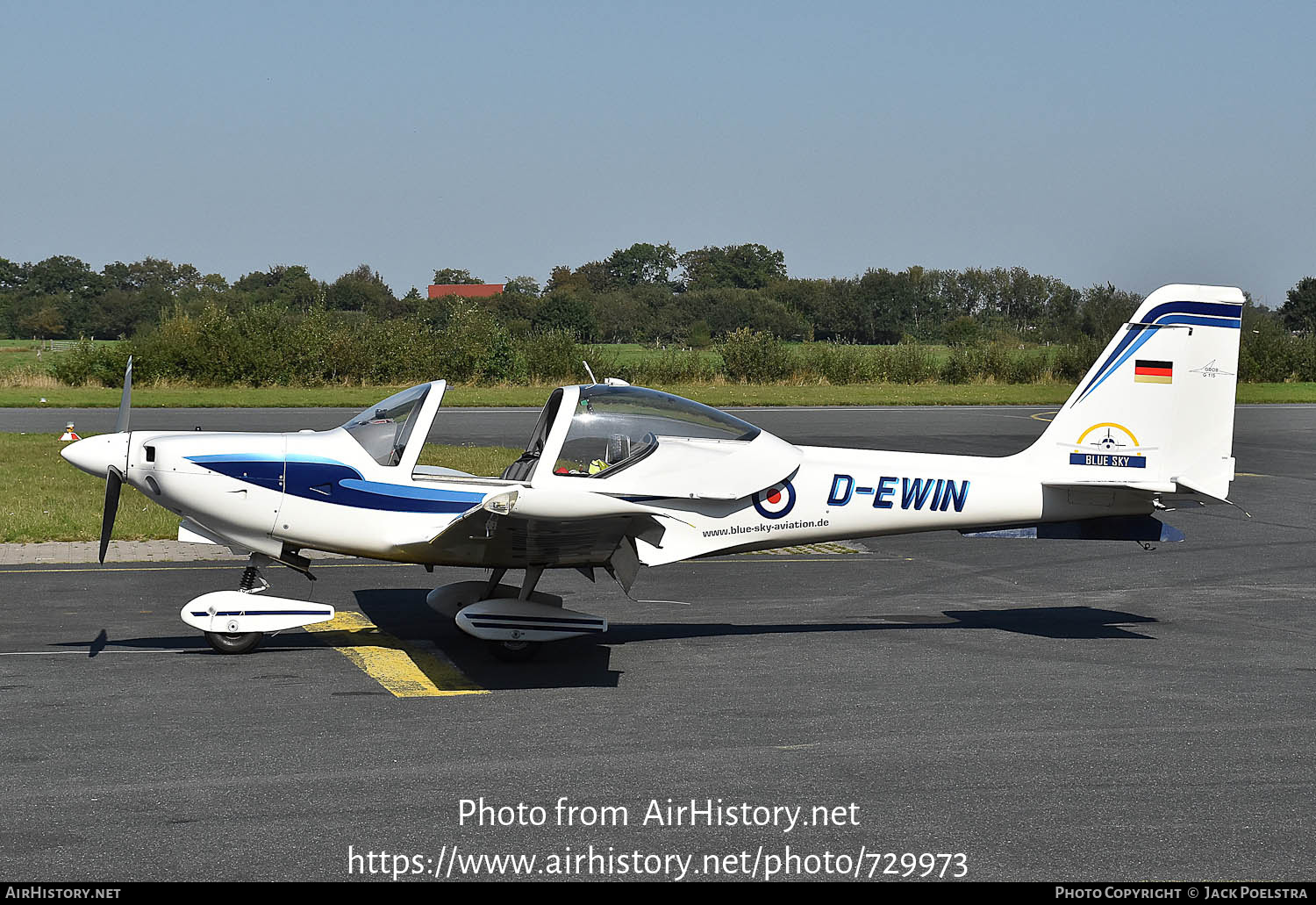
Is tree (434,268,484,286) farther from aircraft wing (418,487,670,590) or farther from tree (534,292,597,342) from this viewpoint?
aircraft wing (418,487,670,590)

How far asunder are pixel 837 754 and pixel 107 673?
15.5 feet

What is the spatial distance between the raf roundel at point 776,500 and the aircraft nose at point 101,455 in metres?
4.33

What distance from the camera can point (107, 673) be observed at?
25.1 ft

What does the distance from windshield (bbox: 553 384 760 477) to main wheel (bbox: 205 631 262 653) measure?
2.45 m

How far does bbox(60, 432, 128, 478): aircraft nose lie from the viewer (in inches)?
308

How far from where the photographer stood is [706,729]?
6.64 metres

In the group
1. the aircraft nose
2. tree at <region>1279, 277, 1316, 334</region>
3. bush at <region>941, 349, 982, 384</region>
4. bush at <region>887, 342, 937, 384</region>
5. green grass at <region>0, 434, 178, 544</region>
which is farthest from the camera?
tree at <region>1279, 277, 1316, 334</region>

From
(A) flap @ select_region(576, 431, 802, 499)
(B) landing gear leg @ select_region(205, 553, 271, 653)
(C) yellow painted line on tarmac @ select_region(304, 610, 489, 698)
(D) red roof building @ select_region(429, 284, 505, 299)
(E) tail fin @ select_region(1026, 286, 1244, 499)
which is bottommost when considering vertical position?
(C) yellow painted line on tarmac @ select_region(304, 610, 489, 698)

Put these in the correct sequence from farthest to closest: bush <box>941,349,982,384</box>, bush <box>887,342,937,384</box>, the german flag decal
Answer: bush <box>941,349,982,384</box>, bush <box>887,342,937,384</box>, the german flag decal

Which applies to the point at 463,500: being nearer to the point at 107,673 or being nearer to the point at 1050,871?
the point at 107,673

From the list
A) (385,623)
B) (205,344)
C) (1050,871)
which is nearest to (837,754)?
(1050,871)

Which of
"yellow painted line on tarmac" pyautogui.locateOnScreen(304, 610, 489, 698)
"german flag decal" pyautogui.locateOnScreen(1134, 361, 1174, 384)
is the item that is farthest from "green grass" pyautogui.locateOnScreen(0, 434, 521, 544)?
"german flag decal" pyautogui.locateOnScreen(1134, 361, 1174, 384)

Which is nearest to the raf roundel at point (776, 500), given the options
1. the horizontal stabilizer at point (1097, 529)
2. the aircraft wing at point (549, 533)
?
the aircraft wing at point (549, 533)

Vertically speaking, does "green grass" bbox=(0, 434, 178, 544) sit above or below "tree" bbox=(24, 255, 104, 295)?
Answer: below
